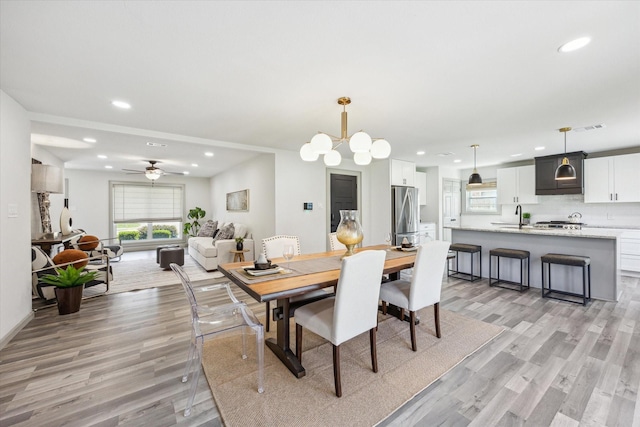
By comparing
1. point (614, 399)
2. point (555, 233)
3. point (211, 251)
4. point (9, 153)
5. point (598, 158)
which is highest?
point (598, 158)

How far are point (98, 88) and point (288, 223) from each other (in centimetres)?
330

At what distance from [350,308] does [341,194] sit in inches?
170

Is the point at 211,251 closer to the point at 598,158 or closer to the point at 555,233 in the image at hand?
the point at 555,233

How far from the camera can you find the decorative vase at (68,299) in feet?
10.5

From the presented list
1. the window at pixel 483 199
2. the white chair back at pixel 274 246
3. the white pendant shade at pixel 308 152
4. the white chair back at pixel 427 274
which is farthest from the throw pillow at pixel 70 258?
the window at pixel 483 199

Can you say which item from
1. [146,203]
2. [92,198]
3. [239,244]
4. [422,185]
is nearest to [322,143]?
[239,244]

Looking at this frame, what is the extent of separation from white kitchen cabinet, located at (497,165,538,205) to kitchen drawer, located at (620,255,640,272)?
187cm

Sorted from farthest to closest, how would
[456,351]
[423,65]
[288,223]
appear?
[288,223] < [456,351] < [423,65]

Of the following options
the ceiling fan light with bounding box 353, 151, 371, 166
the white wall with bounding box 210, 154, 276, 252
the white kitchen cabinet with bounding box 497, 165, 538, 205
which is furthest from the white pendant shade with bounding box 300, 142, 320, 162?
the white kitchen cabinet with bounding box 497, 165, 538, 205

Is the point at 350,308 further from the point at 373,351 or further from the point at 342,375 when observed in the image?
the point at 342,375

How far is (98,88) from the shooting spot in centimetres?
256

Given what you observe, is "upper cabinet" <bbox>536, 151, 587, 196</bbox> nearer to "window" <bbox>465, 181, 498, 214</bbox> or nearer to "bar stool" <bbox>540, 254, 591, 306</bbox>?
"window" <bbox>465, 181, 498, 214</bbox>

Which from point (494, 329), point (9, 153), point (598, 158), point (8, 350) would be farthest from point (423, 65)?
point (598, 158)

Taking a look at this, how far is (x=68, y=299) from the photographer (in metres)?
3.22
